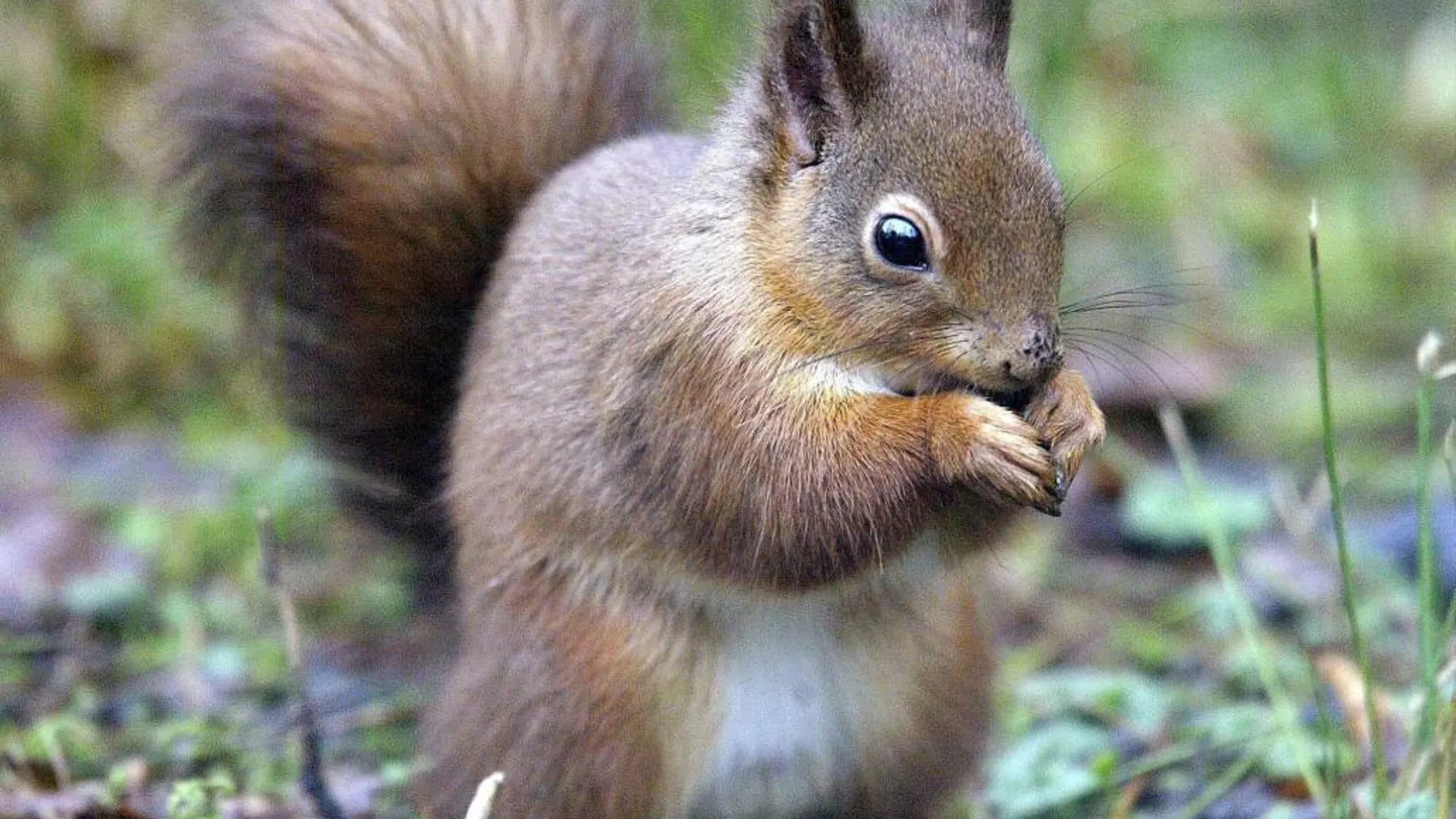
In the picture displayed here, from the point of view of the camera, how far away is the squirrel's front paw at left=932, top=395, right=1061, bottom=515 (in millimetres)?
1855

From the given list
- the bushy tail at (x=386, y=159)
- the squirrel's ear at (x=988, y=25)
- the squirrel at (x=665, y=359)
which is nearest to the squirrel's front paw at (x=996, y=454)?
the squirrel at (x=665, y=359)

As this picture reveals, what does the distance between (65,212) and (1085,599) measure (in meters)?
2.29

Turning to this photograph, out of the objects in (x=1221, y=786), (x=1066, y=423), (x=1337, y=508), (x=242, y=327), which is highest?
(x=242, y=327)

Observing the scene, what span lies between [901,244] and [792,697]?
2.12 feet

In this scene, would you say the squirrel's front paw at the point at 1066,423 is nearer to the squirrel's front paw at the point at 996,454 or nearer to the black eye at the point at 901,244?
the squirrel's front paw at the point at 996,454

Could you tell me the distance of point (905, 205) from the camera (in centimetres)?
191

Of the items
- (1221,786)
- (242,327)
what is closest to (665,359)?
(242,327)

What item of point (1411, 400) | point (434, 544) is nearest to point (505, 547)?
point (434, 544)

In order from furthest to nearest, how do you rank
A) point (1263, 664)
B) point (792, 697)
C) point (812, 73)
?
point (1263, 664) < point (792, 697) < point (812, 73)

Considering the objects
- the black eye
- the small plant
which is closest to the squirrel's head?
the black eye

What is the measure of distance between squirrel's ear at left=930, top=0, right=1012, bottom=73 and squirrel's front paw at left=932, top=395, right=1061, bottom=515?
0.43 metres

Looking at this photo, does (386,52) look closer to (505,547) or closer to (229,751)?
(505,547)

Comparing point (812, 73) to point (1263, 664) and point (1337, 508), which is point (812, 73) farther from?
point (1263, 664)

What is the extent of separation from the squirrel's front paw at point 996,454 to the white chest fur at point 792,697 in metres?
0.29
